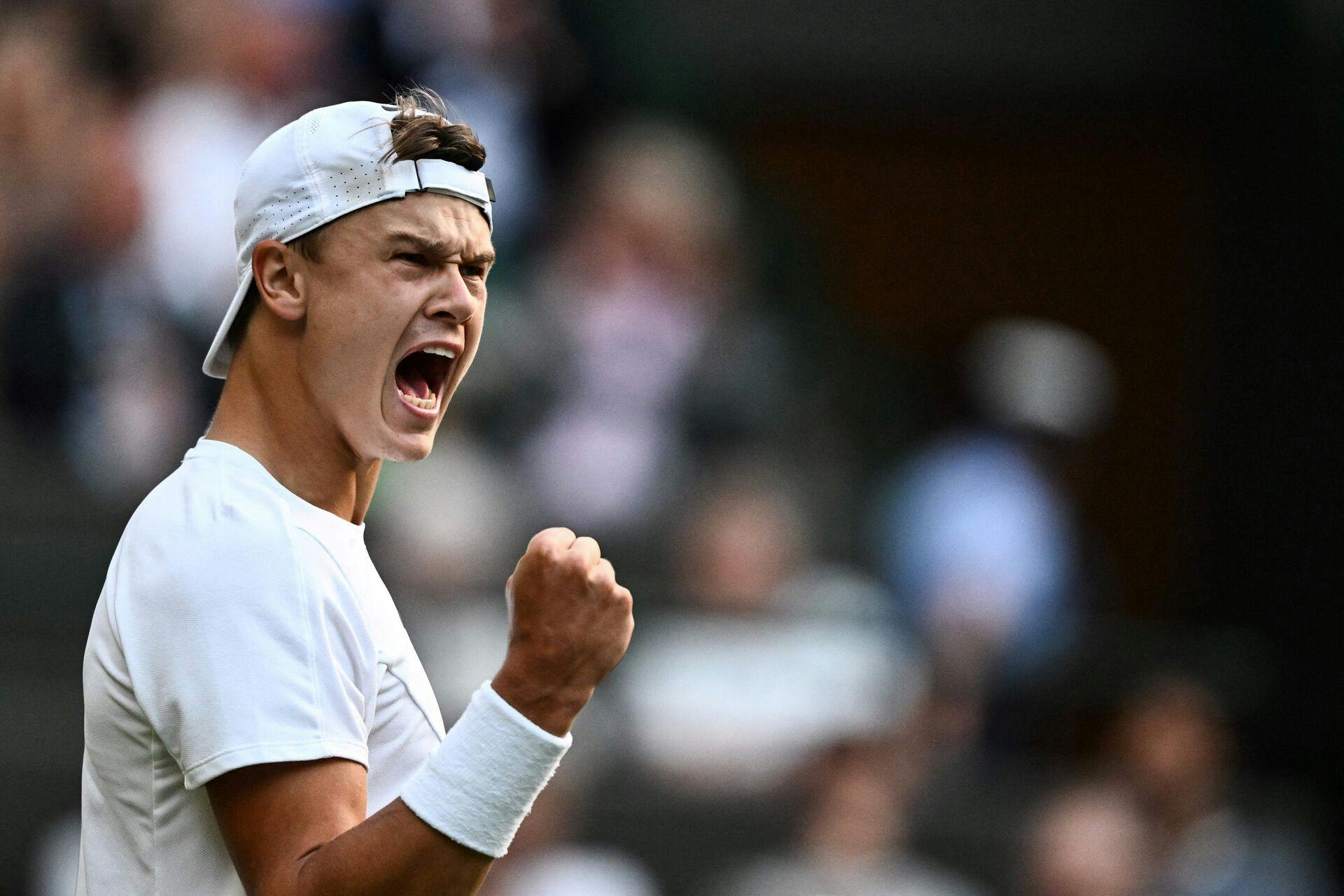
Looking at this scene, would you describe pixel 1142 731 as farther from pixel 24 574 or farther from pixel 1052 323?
pixel 24 574

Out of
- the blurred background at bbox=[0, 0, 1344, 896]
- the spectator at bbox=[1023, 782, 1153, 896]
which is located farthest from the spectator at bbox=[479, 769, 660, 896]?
the spectator at bbox=[1023, 782, 1153, 896]

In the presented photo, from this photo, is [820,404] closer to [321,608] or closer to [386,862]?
[321,608]

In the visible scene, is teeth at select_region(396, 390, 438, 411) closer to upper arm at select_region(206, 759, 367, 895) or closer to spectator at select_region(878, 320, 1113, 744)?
upper arm at select_region(206, 759, 367, 895)

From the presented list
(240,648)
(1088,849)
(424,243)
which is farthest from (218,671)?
(1088,849)

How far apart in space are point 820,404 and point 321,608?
622 cm

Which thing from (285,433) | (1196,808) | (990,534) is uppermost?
(285,433)

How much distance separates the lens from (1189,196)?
30.6 feet

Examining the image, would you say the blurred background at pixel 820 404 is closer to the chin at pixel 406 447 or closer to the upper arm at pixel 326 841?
the chin at pixel 406 447

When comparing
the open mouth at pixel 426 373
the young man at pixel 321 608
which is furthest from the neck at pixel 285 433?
the open mouth at pixel 426 373

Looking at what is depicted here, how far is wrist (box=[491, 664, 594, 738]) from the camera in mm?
1979

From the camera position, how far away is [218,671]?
194 centimetres

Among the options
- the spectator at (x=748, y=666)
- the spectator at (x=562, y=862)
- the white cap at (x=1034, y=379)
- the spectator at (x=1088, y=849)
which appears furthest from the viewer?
the white cap at (x=1034, y=379)

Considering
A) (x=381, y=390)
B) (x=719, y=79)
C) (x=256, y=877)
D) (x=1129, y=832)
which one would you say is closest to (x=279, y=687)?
(x=256, y=877)

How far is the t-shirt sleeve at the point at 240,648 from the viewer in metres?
1.92
